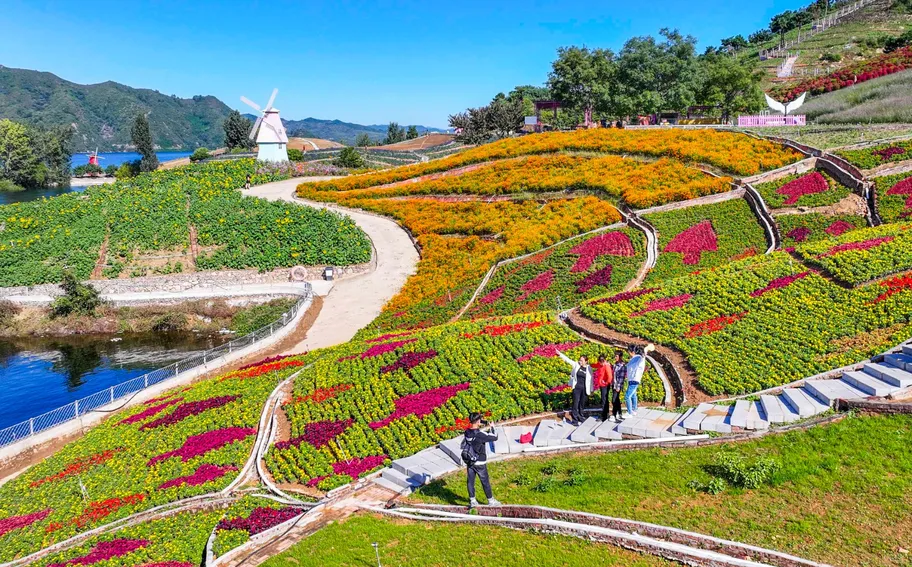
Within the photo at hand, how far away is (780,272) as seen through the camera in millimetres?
25578

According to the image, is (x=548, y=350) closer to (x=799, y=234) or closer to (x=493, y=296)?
(x=493, y=296)

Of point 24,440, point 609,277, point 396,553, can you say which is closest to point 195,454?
point 24,440

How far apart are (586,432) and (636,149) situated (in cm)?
3881

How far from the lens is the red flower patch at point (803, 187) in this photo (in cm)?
3853

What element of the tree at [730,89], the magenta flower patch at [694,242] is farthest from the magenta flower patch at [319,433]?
the tree at [730,89]

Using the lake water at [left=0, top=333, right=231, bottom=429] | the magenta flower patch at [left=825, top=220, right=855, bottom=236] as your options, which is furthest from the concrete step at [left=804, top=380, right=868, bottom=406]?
the lake water at [left=0, top=333, right=231, bottom=429]

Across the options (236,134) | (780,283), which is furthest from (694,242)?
(236,134)

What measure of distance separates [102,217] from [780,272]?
54.7m

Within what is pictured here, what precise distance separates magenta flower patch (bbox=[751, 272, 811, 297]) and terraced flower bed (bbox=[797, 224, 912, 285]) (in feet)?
3.24

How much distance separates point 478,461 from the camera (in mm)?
13492

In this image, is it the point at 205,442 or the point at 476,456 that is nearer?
the point at 476,456

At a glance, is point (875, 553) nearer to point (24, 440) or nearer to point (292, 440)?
point (292, 440)

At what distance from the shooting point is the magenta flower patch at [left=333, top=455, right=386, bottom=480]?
1772 centimetres

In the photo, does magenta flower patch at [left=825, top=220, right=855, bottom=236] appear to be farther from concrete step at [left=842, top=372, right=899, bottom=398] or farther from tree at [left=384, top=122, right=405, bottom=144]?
tree at [left=384, top=122, right=405, bottom=144]
